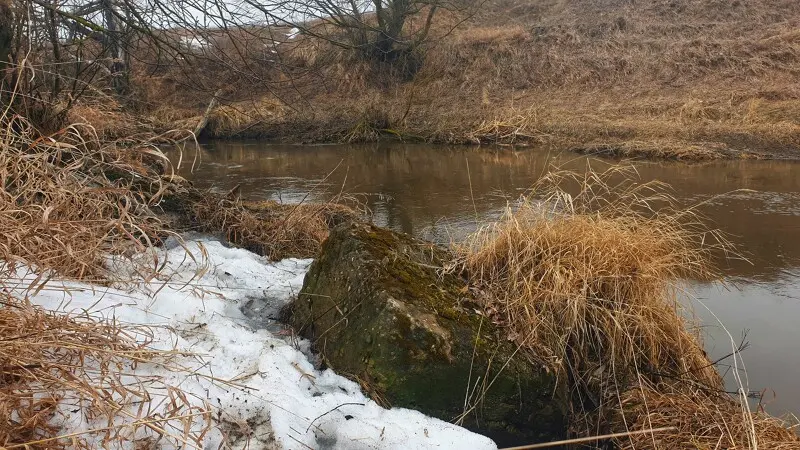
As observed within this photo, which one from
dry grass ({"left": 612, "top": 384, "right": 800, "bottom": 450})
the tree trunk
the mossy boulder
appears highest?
the tree trunk

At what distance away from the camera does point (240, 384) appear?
2123 mm

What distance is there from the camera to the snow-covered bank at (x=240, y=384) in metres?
1.94

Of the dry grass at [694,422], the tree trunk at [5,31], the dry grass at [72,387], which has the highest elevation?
the tree trunk at [5,31]

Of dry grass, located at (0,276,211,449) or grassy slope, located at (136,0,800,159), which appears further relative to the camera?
grassy slope, located at (136,0,800,159)

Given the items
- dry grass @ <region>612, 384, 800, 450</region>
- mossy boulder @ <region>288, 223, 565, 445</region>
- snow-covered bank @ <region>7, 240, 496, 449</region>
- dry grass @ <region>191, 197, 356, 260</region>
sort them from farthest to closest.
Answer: dry grass @ <region>191, 197, 356, 260</region> < mossy boulder @ <region>288, 223, 565, 445</region> < dry grass @ <region>612, 384, 800, 450</region> < snow-covered bank @ <region>7, 240, 496, 449</region>

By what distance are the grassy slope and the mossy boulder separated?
297 inches

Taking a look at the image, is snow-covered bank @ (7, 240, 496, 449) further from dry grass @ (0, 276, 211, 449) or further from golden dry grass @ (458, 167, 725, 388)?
golden dry grass @ (458, 167, 725, 388)

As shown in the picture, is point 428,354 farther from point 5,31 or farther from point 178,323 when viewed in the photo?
point 5,31

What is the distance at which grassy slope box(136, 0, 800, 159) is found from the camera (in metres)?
11.6

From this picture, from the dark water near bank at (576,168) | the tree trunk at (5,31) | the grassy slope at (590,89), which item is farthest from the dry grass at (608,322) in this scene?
the grassy slope at (590,89)

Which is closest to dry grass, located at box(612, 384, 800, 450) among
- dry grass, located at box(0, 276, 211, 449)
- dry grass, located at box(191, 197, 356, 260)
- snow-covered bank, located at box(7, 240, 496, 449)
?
snow-covered bank, located at box(7, 240, 496, 449)

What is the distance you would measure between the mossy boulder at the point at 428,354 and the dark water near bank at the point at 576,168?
1.09 metres

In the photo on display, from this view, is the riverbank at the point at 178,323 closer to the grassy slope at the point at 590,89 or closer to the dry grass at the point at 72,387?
the dry grass at the point at 72,387

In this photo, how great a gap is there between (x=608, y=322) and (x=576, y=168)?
7.78 metres
